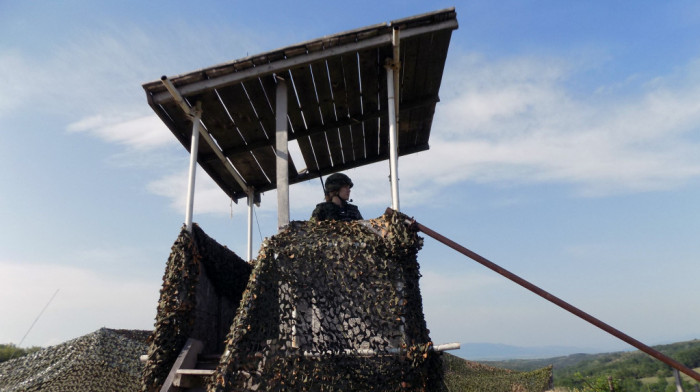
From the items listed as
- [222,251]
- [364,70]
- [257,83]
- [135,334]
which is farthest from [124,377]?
[364,70]

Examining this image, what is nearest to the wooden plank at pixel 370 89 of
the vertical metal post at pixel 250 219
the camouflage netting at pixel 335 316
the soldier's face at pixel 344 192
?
the soldier's face at pixel 344 192

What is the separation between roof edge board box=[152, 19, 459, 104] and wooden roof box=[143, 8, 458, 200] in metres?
0.01

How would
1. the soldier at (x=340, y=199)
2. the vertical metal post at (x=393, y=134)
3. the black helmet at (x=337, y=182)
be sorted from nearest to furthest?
the vertical metal post at (x=393, y=134)
the soldier at (x=340, y=199)
the black helmet at (x=337, y=182)

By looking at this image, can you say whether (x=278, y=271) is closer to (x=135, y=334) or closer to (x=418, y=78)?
(x=418, y=78)

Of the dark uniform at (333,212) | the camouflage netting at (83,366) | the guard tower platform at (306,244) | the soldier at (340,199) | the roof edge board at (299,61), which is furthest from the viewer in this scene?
the camouflage netting at (83,366)

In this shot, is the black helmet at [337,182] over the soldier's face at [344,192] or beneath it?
over

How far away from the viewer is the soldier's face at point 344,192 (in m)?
6.50

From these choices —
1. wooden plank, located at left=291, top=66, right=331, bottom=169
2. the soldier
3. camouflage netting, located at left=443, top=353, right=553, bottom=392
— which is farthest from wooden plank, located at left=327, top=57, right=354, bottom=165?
camouflage netting, located at left=443, top=353, right=553, bottom=392

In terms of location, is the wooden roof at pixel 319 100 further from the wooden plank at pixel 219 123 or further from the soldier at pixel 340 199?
the soldier at pixel 340 199

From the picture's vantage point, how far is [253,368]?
3.96m

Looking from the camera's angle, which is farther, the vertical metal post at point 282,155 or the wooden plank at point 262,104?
the wooden plank at point 262,104

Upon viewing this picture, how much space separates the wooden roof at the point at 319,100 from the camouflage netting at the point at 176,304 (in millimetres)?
2033

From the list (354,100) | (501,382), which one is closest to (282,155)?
(354,100)

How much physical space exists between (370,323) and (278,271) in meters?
0.97
